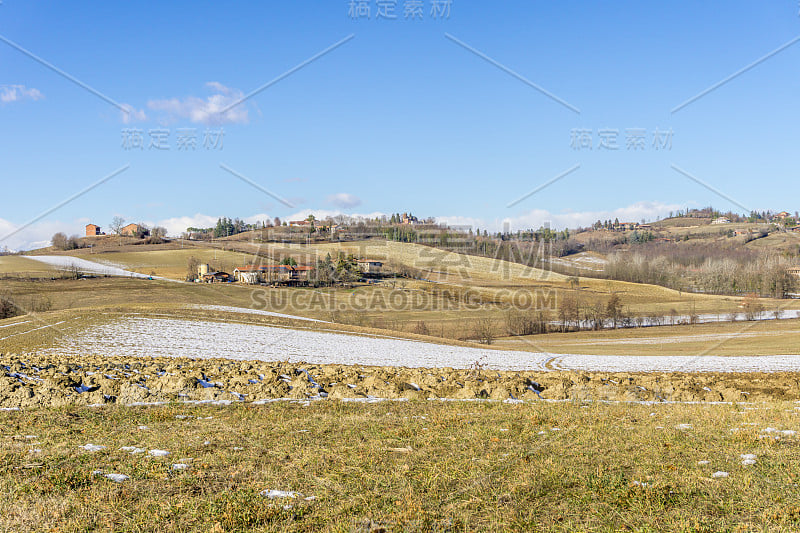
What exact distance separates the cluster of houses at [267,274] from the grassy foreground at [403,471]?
91335 millimetres

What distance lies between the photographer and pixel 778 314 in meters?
93.0

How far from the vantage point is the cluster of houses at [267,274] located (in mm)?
104000

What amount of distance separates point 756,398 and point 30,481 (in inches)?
721

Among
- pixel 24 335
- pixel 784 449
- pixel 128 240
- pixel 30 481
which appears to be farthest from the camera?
pixel 128 240

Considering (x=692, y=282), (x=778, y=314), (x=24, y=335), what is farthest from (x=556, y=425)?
(x=692, y=282)

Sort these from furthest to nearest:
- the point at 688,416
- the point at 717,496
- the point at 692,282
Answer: the point at 692,282
the point at 688,416
the point at 717,496

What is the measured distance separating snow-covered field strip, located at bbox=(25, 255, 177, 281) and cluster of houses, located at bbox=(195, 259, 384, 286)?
10.1 meters

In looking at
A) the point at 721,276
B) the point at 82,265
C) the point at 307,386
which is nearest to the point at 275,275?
the point at 82,265

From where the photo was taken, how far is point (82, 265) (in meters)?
118

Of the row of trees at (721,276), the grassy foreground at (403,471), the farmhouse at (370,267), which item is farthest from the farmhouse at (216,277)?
the grassy foreground at (403,471)

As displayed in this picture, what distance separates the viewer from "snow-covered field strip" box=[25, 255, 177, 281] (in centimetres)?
10801

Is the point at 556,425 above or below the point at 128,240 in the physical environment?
below

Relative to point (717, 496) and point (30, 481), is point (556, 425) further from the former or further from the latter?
point (30, 481)

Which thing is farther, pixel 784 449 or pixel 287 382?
pixel 287 382
